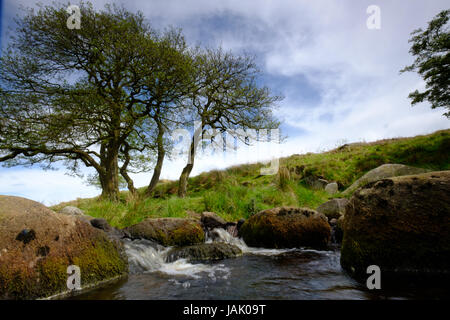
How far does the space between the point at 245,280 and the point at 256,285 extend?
28 cm

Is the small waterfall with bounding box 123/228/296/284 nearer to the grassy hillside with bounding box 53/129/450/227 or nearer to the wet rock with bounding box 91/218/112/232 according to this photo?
the wet rock with bounding box 91/218/112/232

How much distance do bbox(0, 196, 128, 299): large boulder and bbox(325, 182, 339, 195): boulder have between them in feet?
37.0

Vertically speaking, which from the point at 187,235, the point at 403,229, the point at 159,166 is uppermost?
the point at 159,166

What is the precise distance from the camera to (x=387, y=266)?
332cm

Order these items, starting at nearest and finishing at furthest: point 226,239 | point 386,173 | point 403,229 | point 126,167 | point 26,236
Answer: point 26,236 → point 403,229 → point 226,239 → point 386,173 → point 126,167

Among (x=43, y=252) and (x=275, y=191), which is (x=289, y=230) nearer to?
(x=275, y=191)

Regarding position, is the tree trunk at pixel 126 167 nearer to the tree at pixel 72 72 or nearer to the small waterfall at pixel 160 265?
the tree at pixel 72 72

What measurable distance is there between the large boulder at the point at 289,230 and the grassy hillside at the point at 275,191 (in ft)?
7.90

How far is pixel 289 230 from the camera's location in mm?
5977

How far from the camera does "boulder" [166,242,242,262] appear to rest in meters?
4.85

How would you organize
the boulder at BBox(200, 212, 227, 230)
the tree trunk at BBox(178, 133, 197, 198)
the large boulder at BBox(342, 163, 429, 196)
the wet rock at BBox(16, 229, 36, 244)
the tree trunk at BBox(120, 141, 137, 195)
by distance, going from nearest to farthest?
the wet rock at BBox(16, 229, 36, 244)
the boulder at BBox(200, 212, 227, 230)
the large boulder at BBox(342, 163, 429, 196)
the tree trunk at BBox(178, 133, 197, 198)
the tree trunk at BBox(120, 141, 137, 195)

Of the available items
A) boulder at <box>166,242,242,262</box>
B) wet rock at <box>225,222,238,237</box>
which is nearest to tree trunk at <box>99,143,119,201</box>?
wet rock at <box>225,222,238,237</box>

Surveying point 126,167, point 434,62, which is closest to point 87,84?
point 126,167

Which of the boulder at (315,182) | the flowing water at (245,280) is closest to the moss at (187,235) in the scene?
the flowing water at (245,280)
